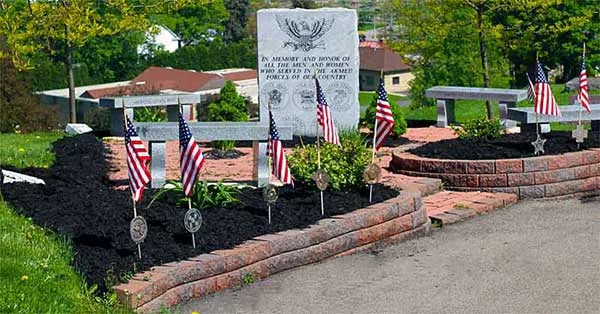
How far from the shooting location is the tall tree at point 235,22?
104m

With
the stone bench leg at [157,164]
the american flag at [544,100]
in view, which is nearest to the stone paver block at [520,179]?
the american flag at [544,100]

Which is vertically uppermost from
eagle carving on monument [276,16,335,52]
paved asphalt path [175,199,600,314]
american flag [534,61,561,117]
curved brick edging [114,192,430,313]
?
eagle carving on monument [276,16,335,52]

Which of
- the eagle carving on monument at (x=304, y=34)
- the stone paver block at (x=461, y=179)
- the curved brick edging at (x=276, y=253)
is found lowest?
the curved brick edging at (x=276, y=253)

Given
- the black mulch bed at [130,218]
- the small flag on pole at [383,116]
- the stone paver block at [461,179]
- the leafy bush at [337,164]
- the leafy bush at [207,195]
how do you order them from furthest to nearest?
A: 1. the stone paver block at [461,179]
2. the leafy bush at [337,164]
3. the small flag on pole at [383,116]
4. the leafy bush at [207,195]
5. the black mulch bed at [130,218]

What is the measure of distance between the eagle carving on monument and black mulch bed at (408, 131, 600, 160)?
307 centimetres

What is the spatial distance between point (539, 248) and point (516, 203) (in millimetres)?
2039

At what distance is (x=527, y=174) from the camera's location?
452 inches

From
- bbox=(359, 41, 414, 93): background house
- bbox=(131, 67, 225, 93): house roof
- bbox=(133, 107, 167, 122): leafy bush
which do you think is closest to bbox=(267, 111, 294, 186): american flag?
bbox=(133, 107, 167, 122): leafy bush

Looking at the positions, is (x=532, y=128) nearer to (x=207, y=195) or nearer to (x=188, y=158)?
(x=207, y=195)

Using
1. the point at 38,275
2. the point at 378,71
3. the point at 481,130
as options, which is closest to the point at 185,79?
the point at 378,71

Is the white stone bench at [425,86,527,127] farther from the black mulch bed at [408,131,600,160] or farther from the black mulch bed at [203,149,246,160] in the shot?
the black mulch bed at [203,149,246,160]

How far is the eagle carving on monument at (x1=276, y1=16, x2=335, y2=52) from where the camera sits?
15.3 meters

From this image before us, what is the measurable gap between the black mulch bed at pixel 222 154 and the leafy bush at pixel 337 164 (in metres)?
3.48

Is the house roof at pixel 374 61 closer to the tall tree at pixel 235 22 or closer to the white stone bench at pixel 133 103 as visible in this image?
the tall tree at pixel 235 22
